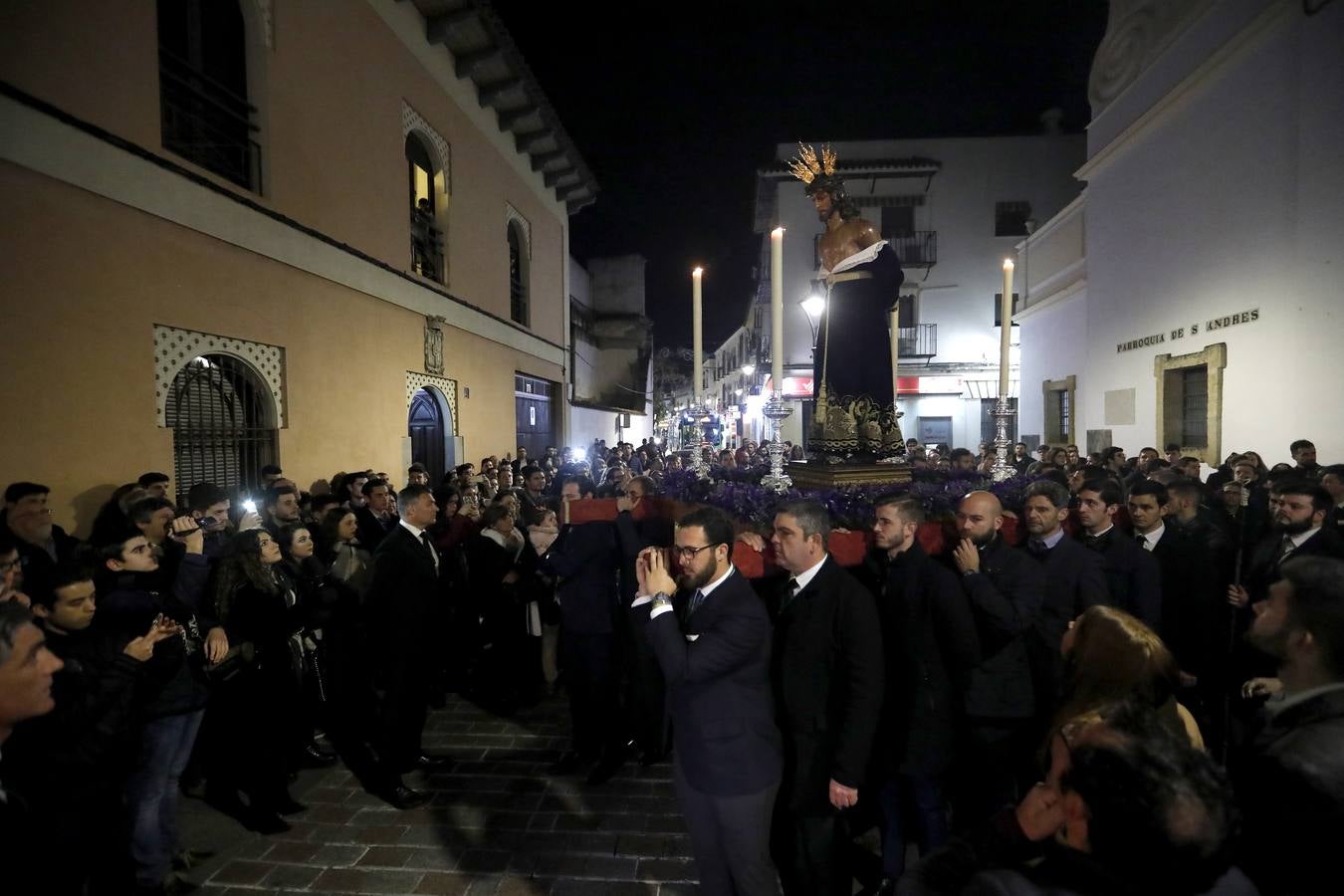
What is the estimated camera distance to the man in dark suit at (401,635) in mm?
4273

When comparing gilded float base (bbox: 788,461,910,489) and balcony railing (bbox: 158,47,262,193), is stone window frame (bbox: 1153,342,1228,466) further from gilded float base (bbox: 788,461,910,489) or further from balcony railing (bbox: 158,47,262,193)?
balcony railing (bbox: 158,47,262,193)

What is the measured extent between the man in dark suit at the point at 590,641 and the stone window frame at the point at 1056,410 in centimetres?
1301

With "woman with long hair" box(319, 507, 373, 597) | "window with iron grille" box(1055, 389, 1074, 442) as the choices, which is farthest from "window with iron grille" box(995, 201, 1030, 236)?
"woman with long hair" box(319, 507, 373, 597)

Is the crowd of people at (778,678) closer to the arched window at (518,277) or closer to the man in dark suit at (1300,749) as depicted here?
the man in dark suit at (1300,749)

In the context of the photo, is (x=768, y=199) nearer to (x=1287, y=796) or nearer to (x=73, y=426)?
(x=73, y=426)

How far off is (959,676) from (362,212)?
9.73 meters

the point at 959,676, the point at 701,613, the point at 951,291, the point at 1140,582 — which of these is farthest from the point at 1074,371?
the point at 701,613

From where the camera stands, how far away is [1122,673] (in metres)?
1.99

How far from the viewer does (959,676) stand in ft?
10.3

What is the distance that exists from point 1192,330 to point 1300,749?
35.1 ft

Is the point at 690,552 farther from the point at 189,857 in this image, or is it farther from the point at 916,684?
the point at 189,857

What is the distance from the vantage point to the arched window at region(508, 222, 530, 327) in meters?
Result: 16.7

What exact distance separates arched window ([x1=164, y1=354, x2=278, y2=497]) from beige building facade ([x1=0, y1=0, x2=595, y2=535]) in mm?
24

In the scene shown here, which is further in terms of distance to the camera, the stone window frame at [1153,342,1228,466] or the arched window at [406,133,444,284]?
the arched window at [406,133,444,284]
